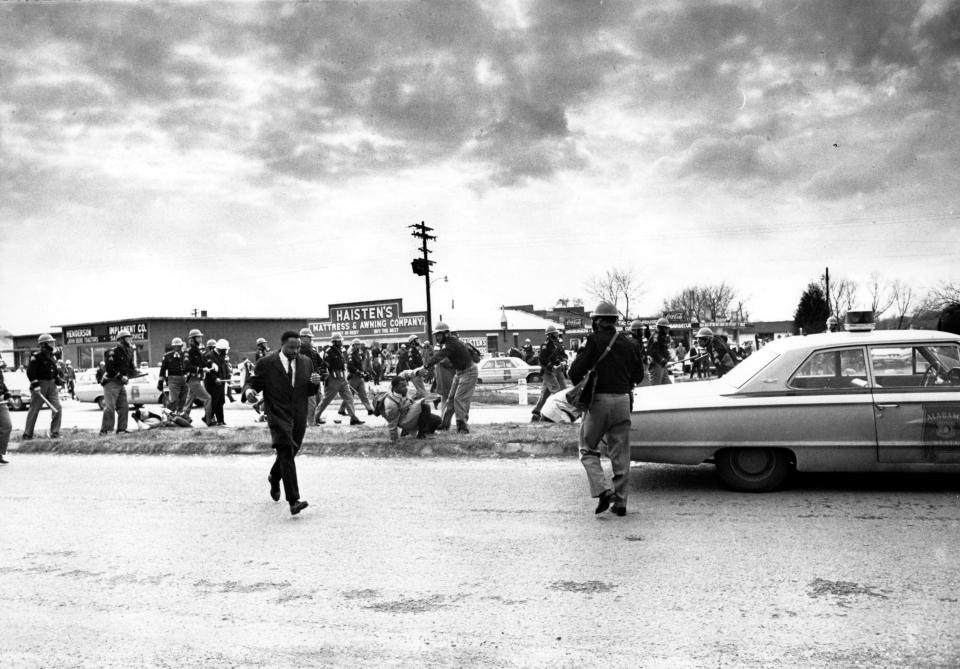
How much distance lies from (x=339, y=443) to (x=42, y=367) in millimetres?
5309

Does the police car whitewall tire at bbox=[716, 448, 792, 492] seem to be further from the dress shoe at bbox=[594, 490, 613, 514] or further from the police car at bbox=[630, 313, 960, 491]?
the dress shoe at bbox=[594, 490, 613, 514]

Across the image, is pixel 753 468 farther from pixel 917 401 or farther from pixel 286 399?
pixel 286 399

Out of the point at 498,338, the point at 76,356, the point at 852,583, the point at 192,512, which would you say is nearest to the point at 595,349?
the point at 852,583

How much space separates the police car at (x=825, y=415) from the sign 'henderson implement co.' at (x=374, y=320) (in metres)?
44.4

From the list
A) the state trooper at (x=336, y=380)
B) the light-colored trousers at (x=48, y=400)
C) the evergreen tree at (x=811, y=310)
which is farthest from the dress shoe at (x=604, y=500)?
the evergreen tree at (x=811, y=310)

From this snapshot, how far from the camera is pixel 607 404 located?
6.17 m

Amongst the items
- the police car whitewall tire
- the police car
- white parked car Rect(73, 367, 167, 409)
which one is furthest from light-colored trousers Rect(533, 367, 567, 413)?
white parked car Rect(73, 367, 167, 409)

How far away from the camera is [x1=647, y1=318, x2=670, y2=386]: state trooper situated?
476 inches

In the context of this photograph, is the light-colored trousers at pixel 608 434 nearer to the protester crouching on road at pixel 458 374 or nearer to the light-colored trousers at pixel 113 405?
the protester crouching on road at pixel 458 374

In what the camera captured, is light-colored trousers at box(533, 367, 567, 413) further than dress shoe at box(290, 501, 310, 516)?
Yes

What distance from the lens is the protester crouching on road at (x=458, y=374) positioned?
426 inches

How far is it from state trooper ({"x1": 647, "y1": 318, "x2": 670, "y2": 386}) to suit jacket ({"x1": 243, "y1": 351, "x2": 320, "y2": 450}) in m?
6.86

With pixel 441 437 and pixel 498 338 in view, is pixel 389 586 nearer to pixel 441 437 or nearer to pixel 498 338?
pixel 441 437

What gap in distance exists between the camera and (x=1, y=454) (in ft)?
33.8
